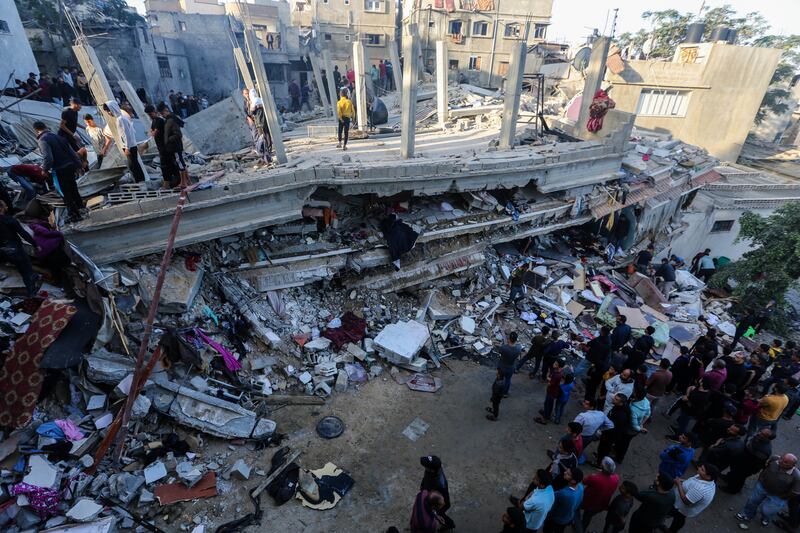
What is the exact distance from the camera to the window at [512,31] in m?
29.3

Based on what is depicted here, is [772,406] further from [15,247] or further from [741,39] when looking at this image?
[741,39]

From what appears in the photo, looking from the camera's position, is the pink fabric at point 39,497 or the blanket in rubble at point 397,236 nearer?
the pink fabric at point 39,497

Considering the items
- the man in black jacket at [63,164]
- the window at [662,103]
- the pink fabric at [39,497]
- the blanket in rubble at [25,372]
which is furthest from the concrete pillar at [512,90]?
the window at [662,103]

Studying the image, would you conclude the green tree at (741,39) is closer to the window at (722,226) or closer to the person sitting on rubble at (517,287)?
the window at (722,226)

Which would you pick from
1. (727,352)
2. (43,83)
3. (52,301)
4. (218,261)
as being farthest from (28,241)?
(727,352)

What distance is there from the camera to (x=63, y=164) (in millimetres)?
5801

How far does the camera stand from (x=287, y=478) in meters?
5.09

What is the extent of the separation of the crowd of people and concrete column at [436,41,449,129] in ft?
32.1

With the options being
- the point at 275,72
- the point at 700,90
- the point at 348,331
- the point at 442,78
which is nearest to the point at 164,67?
the point at 275,72

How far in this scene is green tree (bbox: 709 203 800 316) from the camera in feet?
30.8

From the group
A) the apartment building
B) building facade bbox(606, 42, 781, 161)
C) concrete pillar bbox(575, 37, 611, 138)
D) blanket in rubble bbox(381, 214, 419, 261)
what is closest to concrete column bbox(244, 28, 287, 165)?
blanket in rubble bbox(381, 214, 419, 261)

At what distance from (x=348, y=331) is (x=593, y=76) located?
9.88 meters

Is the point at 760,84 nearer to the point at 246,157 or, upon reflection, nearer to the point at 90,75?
the point at 246,157

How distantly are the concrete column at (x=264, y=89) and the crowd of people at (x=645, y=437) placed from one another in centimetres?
616
